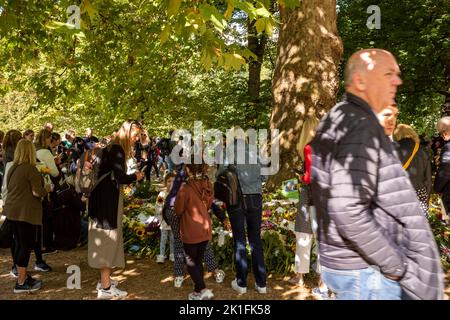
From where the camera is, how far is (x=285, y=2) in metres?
4.10

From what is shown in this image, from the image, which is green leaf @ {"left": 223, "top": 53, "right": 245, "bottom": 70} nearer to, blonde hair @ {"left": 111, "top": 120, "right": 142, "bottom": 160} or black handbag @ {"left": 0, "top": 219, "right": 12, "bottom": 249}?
blonde hair @ {"left": 111, "top": 120, "right": 142, "bottom": 160}

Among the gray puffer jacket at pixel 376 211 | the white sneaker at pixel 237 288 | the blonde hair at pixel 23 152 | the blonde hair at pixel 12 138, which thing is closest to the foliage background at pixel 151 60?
the blonde hair at pixel 23 152

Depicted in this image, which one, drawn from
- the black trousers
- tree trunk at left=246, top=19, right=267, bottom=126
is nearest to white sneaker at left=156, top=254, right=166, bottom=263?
the black trousers

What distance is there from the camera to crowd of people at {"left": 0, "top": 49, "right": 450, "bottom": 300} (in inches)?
71.4

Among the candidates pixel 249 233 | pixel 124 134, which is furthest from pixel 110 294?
pixel 124 134

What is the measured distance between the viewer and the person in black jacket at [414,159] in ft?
16.0

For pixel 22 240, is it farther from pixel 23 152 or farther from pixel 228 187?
pixel 228 187

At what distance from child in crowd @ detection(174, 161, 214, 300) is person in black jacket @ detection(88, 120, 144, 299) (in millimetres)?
632

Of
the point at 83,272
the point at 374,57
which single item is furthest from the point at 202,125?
the point at 374,57

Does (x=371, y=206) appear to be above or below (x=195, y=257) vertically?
above

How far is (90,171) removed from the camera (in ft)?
15.9

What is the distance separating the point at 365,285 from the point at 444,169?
4603mm

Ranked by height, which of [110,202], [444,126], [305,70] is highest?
[305,70]
